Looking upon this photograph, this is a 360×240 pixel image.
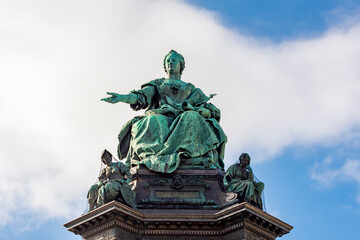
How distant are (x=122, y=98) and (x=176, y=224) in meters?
6.34

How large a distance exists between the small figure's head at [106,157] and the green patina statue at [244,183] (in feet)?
12.5

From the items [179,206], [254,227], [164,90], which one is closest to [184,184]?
[179,206]

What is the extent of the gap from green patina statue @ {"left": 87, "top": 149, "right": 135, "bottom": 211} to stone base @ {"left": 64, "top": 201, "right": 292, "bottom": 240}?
0.60 meters

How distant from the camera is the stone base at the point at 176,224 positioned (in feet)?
77.8

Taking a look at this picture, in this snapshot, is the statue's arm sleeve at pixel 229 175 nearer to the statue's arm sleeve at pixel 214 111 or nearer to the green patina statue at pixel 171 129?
the green patina statue at pixel 171 129

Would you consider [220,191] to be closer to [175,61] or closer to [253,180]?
[253,180]

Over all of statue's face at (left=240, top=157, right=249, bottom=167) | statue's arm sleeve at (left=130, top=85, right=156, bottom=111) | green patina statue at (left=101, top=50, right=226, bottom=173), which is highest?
statue's arm sleeve at (left=130, top=85, right=156, bottom=111)

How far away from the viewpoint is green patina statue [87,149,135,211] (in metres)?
24.2

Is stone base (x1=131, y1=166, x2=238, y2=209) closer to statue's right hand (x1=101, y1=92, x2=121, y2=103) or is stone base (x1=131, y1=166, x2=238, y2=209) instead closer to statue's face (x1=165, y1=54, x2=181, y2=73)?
statue's right hand (x1=101, y1=92, x2=121, y2=103)

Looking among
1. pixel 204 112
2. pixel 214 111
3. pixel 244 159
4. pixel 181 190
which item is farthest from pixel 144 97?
pixel 244 159

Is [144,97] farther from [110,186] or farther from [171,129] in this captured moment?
[110,186]

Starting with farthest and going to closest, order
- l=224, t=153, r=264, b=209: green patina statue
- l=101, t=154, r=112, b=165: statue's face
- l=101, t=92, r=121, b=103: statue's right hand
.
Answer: l=101, t=92, r=121, b=103: statue's right hand
l=101, t=154, r=112, b=165: statue's face
l=224, t=153, r=264, b=209: green patina statue

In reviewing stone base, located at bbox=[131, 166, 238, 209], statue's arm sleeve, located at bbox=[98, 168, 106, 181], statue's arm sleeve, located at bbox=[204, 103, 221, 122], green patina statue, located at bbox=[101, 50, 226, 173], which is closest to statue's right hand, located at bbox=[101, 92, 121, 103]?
green patina statue, located at bbox=[101, 50, 226, 173]

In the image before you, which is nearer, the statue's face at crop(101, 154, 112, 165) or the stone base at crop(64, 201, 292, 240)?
the stone base at crop(64, 201, 292, 240)
